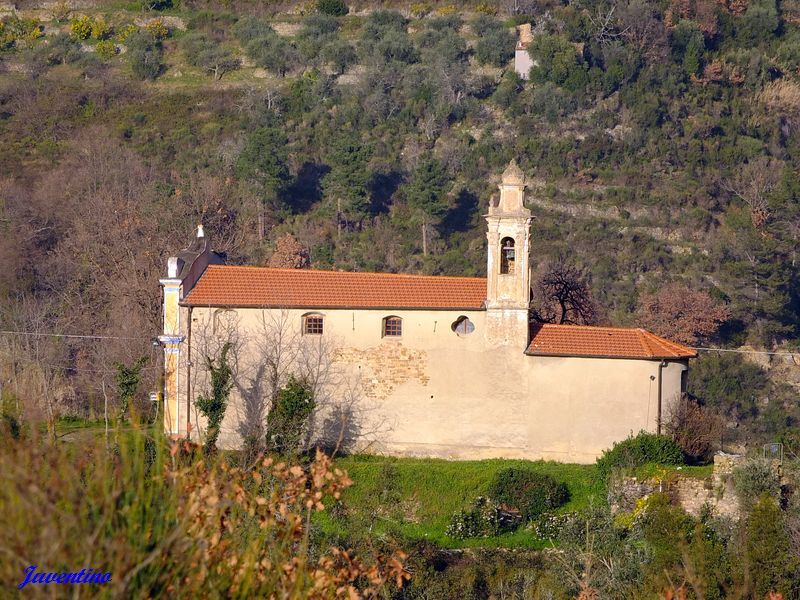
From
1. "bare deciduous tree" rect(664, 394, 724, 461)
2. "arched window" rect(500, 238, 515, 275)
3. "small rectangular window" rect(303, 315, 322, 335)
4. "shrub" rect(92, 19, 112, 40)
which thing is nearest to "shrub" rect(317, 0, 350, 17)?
"shrub" rect(92, 19, 112, 40)

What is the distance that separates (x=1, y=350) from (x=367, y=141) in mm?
35520

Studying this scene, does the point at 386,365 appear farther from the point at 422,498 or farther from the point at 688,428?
the point at 688,428

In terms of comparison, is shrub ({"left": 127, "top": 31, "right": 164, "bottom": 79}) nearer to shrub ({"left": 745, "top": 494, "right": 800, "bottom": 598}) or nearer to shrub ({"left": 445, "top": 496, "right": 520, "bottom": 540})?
shrub ({"left": 445, "top": 496, "right": 520, "bottom": 540})

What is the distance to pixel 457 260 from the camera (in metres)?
62.4

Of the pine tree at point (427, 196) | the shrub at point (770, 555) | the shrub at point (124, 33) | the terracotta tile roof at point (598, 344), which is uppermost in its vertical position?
the shrub at point (124, 33)

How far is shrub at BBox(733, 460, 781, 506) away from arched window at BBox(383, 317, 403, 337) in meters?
8.67

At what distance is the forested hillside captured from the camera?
5575 cm

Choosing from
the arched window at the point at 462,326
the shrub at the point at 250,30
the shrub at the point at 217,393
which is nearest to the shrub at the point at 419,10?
the shrub at the point at 250,30

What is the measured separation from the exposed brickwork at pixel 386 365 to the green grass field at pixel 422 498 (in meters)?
2.23

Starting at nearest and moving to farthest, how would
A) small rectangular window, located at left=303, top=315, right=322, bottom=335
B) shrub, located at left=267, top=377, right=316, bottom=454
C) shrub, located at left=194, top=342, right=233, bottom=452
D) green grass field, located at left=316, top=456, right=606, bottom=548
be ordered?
green grass field, located at left=316, top=456, right=606, bottom=548 → shrub, located at left=267, top=377, right=316, bottom=454 → shrub, located at left=194, top=342, right=233, bottom=452 → small rectangular window, located at left=303, top=315, right=322, bottom=335

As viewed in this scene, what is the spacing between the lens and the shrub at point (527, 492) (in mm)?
30906

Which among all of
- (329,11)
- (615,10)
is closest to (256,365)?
(615,10)

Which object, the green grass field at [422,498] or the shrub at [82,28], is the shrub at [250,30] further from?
the green grass field at [422,498]

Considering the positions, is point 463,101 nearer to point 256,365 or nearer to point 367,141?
point 367,141
